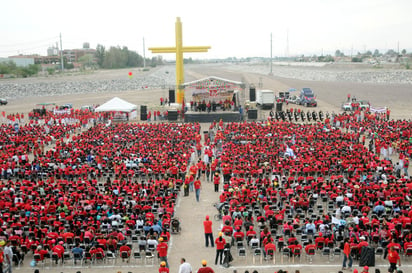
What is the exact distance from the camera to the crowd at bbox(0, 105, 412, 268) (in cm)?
1323

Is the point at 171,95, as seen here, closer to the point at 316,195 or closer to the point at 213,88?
the point at 213,88

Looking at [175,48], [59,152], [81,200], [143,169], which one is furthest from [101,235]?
[175,48]

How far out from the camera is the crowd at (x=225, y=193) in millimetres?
13234

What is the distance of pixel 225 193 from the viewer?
55.0ft

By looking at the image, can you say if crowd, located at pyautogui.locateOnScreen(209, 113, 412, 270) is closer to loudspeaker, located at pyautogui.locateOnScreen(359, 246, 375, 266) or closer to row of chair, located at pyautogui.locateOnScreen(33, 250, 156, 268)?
loudspeaker, located at pyautogui.locateOnScreen(359, 246, 375, 266)

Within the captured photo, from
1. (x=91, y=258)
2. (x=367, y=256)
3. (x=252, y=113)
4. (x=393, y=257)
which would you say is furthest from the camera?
(x=252, y=113)

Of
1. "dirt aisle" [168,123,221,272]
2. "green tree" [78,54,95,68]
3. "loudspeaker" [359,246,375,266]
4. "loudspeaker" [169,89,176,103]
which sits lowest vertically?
"dirt aisle" [168,123,221,272]

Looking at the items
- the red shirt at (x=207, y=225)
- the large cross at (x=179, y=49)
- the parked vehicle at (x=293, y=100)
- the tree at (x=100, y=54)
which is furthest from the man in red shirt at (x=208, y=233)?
the tree at (x=100, y=54)

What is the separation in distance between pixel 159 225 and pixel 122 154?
10500 millimetres

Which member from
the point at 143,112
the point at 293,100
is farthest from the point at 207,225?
the point at 293,100

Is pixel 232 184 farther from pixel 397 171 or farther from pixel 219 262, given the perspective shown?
pixel 397 171

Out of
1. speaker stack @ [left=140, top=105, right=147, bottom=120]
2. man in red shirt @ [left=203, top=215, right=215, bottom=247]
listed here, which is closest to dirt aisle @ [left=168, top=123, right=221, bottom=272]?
man in red shirt @ [left=203, top=215, right=215, bottom=247]

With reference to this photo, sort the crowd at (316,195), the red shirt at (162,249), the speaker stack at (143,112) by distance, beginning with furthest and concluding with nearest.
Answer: the speaker stack at (143,112), the crowd at (316,195), the red shirt at (162,249)

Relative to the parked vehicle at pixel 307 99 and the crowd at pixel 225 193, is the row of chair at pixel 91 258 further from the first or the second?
the parked vehicle at pixel 307 99
